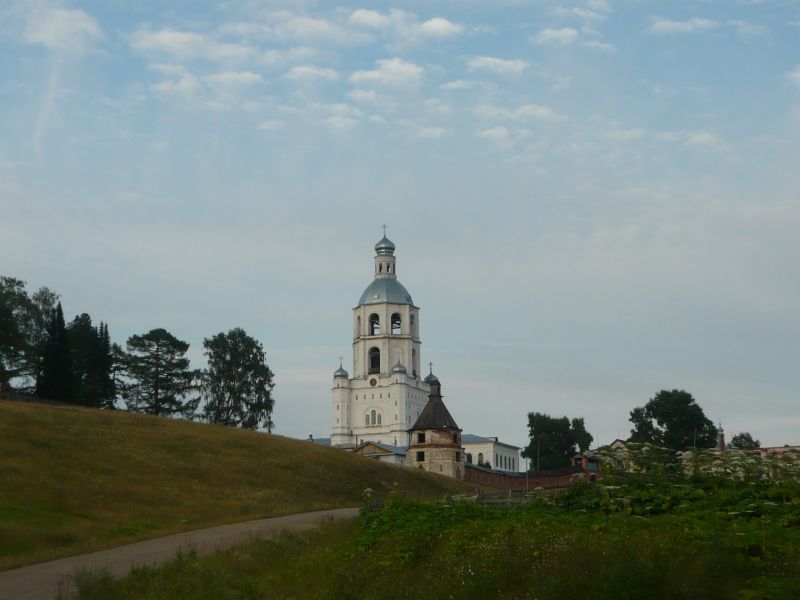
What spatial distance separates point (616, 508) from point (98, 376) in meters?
77.0

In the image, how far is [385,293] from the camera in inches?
5856

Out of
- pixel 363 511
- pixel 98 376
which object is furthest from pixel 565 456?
pixel 363 511

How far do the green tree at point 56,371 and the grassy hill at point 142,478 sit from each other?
15471 millimetres

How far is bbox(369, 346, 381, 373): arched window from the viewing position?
149125 mm

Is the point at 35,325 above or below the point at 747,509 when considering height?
above

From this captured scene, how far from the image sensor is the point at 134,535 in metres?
31.5

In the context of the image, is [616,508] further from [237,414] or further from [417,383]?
[417,383]

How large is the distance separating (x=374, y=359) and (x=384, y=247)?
51.3ft

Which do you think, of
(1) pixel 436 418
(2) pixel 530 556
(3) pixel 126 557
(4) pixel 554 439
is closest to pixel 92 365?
(1) pixel 436 418

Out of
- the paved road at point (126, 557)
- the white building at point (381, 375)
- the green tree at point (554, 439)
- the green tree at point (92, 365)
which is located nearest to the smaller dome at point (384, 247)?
the white building at point (381, 375)

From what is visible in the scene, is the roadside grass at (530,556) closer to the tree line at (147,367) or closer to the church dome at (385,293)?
the tree line at (147,367)

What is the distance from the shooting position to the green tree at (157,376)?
10212 centimetres

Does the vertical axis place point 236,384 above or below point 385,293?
below

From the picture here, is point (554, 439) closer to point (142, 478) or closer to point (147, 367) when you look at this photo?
point (147, 367)
